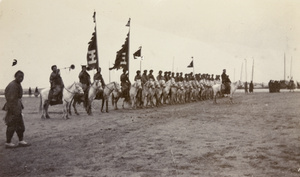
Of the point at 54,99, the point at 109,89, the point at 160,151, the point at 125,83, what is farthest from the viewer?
the point at 125,83

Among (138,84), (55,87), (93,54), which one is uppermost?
(93,54)

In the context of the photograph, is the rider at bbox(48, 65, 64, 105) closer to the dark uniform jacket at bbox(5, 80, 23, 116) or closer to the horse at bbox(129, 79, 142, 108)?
the horse at bbox(129, 79, 142, 108)

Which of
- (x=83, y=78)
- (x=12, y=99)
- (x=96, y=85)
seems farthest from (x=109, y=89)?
(x=12, y=99)

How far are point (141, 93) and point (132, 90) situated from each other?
0.82 meters

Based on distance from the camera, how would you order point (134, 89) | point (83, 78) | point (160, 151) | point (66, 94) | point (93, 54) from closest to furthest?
1. point (160, 151)
2. point (66, 94)
3. point (83, 78)
4. point (93, 54)
5. point (134, 89)

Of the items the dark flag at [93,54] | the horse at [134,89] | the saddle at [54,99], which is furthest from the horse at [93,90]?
the horse at [134,89]

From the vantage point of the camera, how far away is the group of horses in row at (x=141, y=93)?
16.1 metres

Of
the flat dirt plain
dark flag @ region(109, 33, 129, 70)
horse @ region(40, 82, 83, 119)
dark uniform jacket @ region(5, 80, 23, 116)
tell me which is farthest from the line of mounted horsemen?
dark uniform jacket @ region(5, 80, 23, 116)

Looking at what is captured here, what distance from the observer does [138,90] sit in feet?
70.9

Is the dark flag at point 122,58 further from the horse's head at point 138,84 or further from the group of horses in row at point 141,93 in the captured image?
the group of horses in row at point 141,93

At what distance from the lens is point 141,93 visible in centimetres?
2192

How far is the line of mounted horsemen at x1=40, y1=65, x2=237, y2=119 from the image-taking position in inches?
627

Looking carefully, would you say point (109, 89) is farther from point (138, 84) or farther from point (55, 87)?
point (55, 87)

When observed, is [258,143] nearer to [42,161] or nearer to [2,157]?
[42,161]
